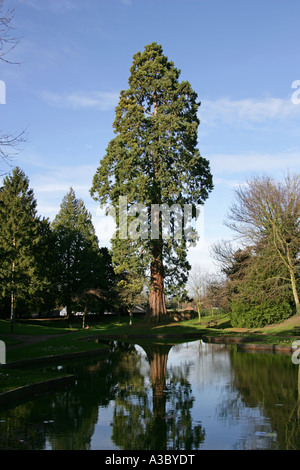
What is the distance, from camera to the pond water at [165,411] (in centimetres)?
684

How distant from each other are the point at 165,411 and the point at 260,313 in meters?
22.7

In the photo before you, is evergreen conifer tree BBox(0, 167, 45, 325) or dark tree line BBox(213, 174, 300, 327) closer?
dark tree line BBox(213, 174, 300, 327)

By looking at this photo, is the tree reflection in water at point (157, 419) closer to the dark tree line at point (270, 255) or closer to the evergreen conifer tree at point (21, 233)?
the dark tree line at point (270, 255)

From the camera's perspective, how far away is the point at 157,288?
3456 cm

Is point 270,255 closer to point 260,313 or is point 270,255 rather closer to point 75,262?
point 260,313

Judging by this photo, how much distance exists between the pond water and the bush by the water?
14.6m

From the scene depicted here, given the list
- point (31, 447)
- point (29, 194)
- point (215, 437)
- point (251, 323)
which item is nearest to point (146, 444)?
point (215, 437)

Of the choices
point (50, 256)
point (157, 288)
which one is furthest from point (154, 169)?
point (50, 256)

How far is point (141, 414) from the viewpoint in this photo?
28.5ft

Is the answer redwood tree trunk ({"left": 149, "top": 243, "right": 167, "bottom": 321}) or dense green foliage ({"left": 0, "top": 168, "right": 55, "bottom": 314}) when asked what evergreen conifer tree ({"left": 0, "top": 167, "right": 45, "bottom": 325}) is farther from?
redwood tree trunk ({"left": 149, "top": 243, "right": 167, "bottom": 321})

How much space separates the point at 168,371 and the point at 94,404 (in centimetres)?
549

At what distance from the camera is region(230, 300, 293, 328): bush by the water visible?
1171 inches

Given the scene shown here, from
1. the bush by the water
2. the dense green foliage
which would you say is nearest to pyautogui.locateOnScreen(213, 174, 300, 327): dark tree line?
the bush by the water

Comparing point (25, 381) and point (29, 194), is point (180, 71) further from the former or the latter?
point (25, 381)
